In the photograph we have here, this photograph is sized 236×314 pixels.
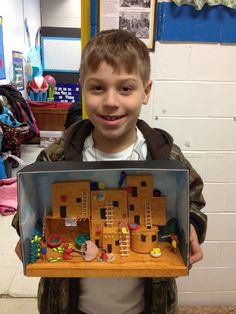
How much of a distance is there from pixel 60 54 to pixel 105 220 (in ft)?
19.5

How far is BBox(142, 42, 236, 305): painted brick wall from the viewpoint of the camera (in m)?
1.29

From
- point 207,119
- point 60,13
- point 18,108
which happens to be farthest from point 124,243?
point 60,13

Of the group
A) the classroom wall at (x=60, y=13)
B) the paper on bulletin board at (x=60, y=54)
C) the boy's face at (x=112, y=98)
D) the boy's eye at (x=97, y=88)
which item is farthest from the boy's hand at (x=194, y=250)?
the classroom wall at (x=60, y=13)

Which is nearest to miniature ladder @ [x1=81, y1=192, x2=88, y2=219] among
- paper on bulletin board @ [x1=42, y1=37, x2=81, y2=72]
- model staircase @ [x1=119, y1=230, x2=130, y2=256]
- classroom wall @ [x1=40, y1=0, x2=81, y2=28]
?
model staircase @ [x1=119, y1=230, x2=130, y2=256]

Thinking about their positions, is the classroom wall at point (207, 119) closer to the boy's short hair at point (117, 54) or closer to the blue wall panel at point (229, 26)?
the blue wall panel at point (229, 26)

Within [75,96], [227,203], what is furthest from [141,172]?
[75,96]

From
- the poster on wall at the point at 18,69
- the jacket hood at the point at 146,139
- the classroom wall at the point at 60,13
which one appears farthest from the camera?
the classroom wall at the point at 60,13

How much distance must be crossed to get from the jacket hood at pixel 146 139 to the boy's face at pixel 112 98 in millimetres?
111

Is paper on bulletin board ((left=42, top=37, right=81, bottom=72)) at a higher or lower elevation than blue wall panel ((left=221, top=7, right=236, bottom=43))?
lower

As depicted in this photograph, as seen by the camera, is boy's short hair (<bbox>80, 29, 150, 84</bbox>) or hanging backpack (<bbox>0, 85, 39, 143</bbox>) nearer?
boy's short hair (<bbox>80, 29, 150, 84</bbox>)

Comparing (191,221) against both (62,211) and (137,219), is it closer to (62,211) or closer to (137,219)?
(137,219)

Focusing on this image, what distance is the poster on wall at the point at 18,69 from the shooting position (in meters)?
4.58

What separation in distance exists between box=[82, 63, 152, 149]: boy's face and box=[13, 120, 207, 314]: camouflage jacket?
0.39ft

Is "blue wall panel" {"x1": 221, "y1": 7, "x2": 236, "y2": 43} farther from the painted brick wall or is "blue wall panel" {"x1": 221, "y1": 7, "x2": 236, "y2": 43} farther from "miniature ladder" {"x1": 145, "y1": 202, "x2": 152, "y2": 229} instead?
"miniature ladder" {"x1": 145, "y1": 202, "x2": 152, "y2": 229}
